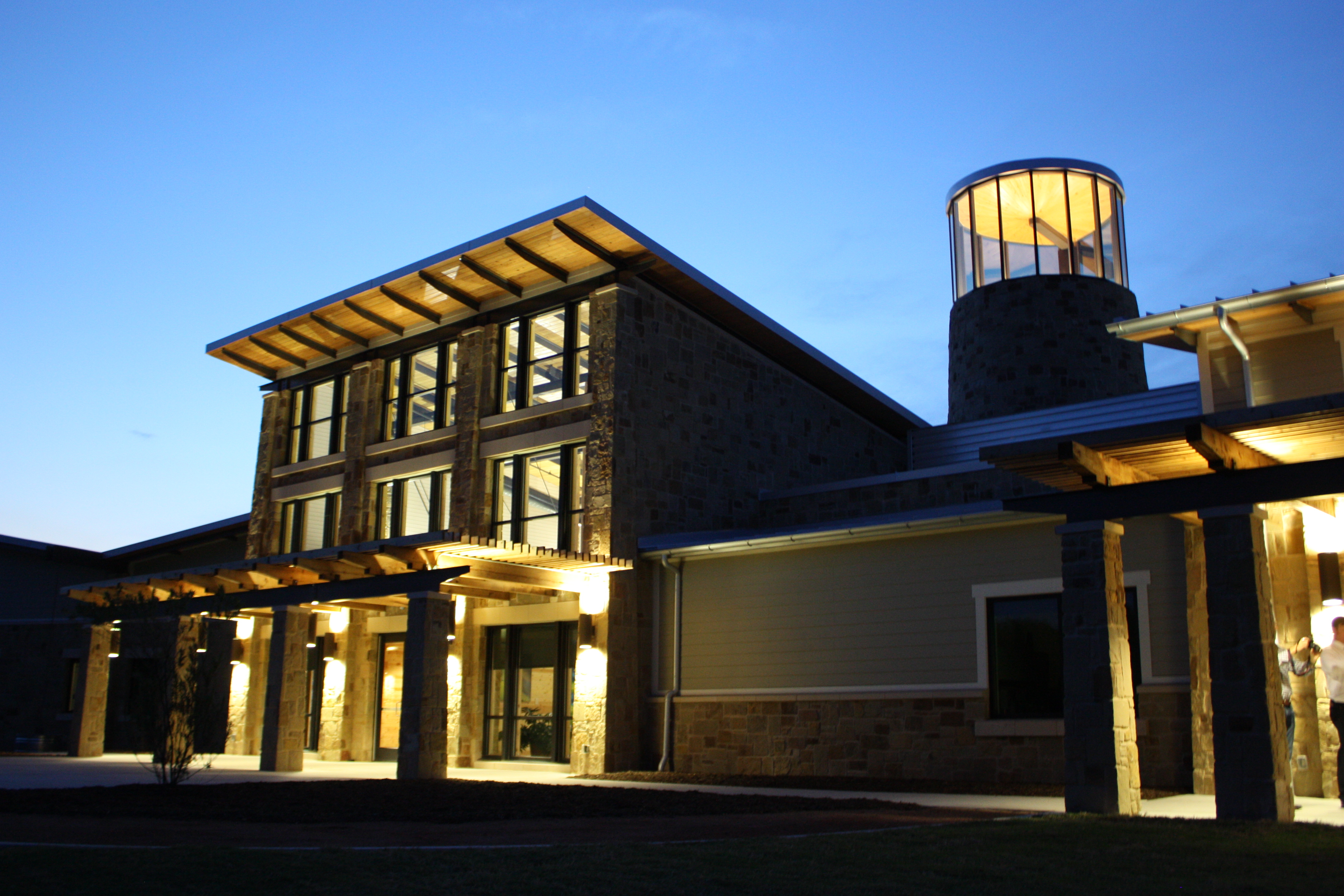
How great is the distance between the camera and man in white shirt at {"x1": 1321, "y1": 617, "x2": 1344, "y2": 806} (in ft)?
33.1

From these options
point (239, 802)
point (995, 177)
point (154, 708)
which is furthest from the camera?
point (995, 177)

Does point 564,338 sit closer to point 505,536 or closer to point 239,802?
point 505,536

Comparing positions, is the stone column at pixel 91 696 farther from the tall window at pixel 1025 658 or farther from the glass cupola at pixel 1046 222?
the glass cupola at pixel 1046 222

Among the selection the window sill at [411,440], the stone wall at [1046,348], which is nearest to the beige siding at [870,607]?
the window sill at [411,440]

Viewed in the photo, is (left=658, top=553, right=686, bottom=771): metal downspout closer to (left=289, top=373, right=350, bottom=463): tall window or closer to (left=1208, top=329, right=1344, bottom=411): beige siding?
(left=1208, top=329, right=1344, bottom=411): beige siding

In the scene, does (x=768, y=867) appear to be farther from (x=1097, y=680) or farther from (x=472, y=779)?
(x=472, y=779)

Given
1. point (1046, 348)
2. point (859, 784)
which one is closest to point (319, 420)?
point (859, 784)

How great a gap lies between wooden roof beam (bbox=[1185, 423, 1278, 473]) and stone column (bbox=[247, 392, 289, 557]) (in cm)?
2117

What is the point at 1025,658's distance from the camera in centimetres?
1536

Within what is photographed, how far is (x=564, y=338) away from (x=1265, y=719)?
14471 millimetres

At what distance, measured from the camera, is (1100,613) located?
1030 centimetres

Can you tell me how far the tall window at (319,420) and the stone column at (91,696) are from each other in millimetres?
5543

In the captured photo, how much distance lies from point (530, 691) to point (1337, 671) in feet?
45.2

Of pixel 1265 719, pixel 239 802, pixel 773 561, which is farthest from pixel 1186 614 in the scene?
pixel 239 802
